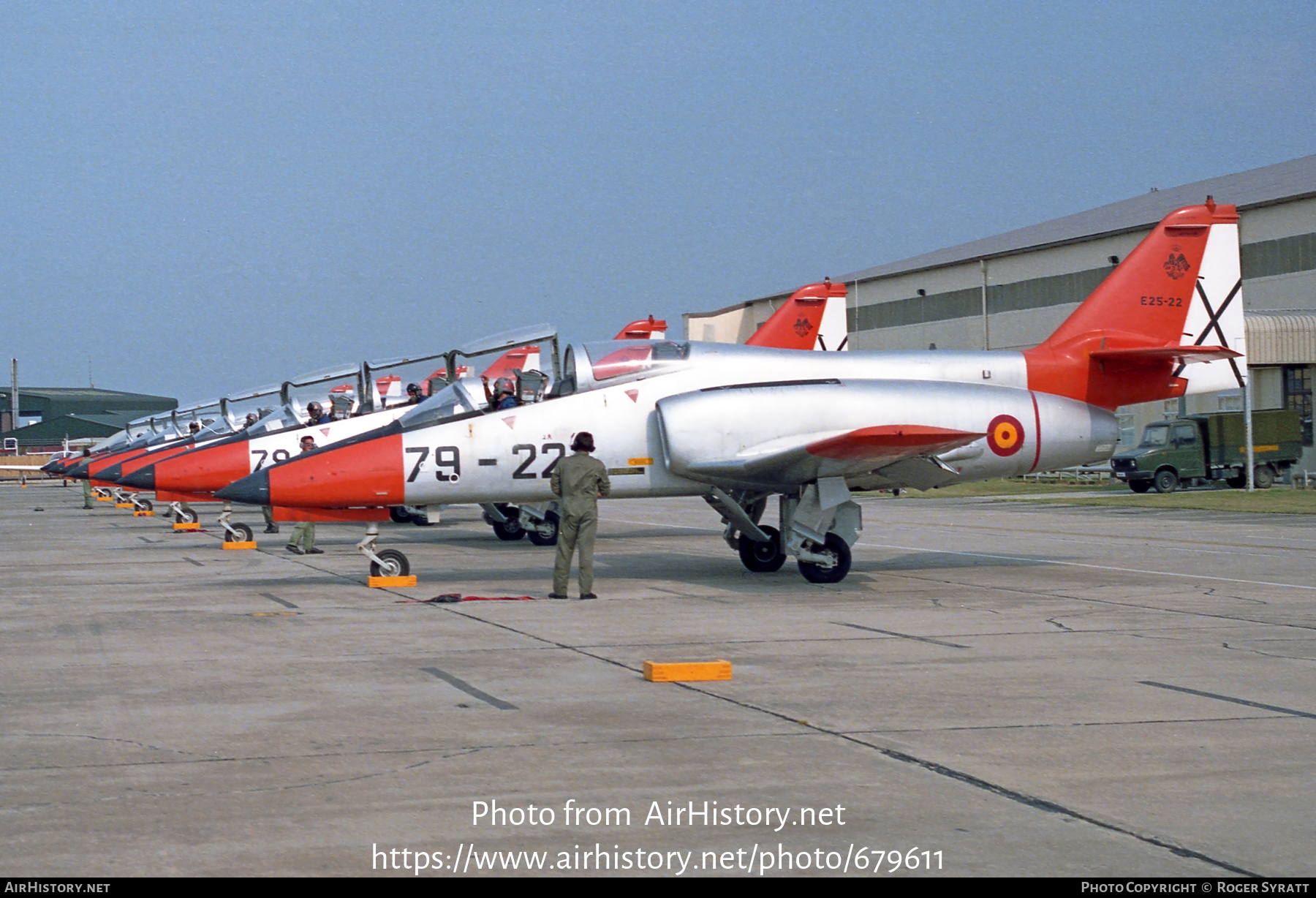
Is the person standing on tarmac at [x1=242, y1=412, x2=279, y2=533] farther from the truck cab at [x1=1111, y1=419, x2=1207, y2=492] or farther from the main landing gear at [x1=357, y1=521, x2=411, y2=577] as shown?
the truck cab at [x1=1111, y1=419, x2=1207, y2=492]

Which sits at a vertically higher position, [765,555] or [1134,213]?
[1134,213]

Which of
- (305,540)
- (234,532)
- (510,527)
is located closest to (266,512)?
(234,532)

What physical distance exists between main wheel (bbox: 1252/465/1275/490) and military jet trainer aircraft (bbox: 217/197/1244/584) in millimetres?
24804

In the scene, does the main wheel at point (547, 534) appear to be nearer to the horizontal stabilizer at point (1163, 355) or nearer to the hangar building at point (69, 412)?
the horizontal stabilizer at point (1163, 355)

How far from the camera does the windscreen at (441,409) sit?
48.0 ft

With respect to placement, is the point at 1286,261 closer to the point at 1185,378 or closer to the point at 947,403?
the point at 1185,378

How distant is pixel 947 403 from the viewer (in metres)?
15.5

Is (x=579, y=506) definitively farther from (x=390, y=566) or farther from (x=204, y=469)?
(x=204, y=469)

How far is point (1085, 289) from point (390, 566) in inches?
1662

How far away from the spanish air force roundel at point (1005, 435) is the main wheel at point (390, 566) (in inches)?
275

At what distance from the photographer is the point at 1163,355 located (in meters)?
16.1

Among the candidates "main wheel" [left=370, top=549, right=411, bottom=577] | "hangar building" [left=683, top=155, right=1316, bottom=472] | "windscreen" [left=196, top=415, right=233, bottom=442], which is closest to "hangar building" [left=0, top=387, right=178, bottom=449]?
"hangar building" [left=683, top=155, right=1316, bottom=472]

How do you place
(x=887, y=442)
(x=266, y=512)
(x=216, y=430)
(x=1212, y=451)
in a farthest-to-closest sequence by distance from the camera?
(x=1212, y=451) < (x=216, y=430) < (x=266, y=512) < (x=887, y=442)

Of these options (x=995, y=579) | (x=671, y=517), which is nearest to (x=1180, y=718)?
(x=995, y=579)
